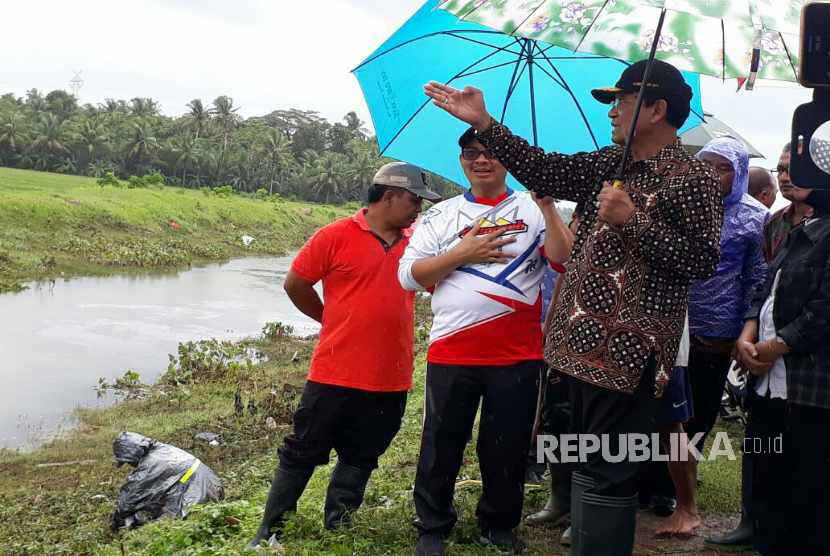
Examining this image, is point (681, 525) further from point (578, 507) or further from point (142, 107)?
point (142, 107)

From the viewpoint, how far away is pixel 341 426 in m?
3.72

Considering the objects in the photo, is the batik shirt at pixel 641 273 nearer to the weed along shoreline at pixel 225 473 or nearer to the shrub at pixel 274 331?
the weed along shoreline at pixel 225 473

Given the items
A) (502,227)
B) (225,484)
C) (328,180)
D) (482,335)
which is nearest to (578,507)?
(482,335)

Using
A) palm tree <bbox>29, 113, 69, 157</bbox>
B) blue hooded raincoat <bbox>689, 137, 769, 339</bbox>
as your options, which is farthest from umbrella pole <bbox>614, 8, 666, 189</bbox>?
palm tree <bbox>29, 113, 69, 157</bbox>

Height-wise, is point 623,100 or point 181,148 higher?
point 181,148

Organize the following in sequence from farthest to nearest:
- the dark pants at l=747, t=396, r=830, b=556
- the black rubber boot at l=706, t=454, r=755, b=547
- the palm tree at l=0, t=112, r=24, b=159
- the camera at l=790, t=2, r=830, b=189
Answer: the palm tree at l=0, t=112, r=24, b=159, the black rubber boot at l=706, t=454, r=755, b=547, the dark pants at l=747, t=396, r=830, b=556, the camera at l=790, t=2, r=830, b=189

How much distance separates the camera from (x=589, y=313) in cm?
255

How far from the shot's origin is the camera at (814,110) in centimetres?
207

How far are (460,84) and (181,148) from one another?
2249 inches

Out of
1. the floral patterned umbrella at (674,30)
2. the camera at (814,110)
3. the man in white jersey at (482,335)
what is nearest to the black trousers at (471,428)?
the man in white jersey at (482,335)

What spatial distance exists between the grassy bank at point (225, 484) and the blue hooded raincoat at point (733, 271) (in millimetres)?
981

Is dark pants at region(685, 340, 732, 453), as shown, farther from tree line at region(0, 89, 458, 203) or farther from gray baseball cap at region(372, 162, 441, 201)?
tree line at region(0, 89, 458, 203)

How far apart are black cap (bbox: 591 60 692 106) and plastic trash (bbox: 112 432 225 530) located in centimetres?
378

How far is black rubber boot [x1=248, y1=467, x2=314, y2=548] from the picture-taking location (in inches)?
144
